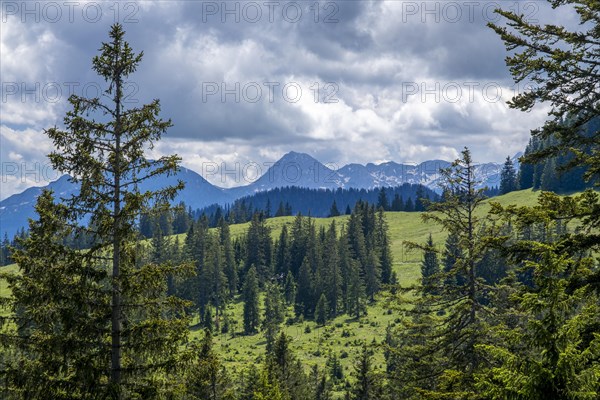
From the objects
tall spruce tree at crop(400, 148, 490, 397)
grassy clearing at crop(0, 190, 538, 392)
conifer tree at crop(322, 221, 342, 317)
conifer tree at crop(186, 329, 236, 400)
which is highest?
tall spruce tree at crop(400, 148, 490, 397)

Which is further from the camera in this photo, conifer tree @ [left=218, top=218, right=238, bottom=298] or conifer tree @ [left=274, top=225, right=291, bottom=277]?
conifer tree @ [left=274, top=225, right=291, bottom=277]

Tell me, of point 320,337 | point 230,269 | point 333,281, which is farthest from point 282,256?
point 320,337

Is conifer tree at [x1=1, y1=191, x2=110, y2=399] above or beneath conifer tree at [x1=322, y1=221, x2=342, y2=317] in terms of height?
above

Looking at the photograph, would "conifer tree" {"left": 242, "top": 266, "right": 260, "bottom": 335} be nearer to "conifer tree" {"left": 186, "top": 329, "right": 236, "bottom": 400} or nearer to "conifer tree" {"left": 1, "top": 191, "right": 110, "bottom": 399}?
"conifer tree" {"left": 186, "top": 329, "right": 236, "bottom": 400}

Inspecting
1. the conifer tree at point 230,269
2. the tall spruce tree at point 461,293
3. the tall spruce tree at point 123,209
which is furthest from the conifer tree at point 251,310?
the tall spruce tree at point 123,209

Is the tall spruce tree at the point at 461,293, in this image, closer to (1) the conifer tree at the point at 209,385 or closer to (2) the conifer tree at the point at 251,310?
(1) the conifer tree at the point at 209,385

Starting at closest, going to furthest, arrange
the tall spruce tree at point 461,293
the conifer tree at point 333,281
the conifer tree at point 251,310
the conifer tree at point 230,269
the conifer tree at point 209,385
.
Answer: the tall spruce tree at point 461,293
the conifer tree at point 209,385
the conifer tree at point 251,310
the conifer tree at point 333,281
the conifer tree at point 230,269

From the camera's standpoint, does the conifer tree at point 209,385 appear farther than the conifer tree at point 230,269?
No

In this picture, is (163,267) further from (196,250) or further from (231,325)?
(196,250)

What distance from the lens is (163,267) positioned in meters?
12.2

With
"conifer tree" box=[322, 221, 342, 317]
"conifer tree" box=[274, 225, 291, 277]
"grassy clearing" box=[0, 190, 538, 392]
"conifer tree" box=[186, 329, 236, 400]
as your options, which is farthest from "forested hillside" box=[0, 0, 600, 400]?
"conifer tree" box=[274, 225, 291, 277]

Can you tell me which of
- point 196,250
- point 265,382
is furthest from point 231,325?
point 265,382

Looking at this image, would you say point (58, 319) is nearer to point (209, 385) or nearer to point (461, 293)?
point (461, 293)

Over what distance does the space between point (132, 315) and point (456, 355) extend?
34.0 feet
